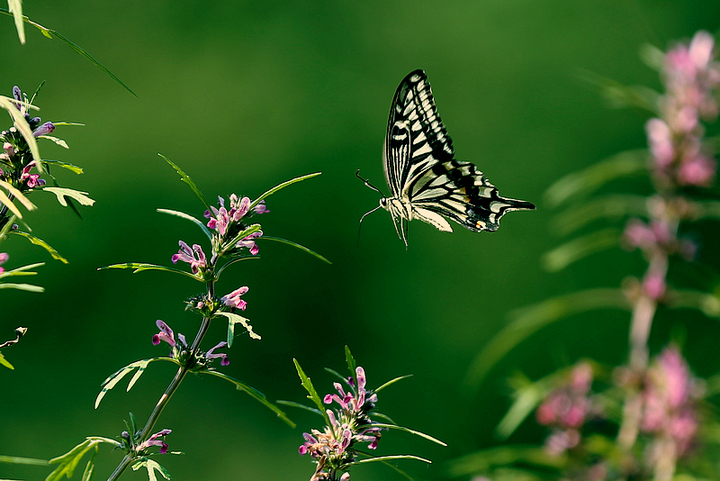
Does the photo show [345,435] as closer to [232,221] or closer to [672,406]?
[232,221]

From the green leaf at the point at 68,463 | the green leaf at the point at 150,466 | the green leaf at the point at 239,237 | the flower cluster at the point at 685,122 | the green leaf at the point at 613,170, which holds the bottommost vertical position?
the green leaf at the point at 68,463

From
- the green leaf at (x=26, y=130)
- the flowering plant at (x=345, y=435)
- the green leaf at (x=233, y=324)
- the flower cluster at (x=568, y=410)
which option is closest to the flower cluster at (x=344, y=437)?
the flowering plant at (x=345, y=435)

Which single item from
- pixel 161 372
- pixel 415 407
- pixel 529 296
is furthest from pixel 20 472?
pixel 529 296

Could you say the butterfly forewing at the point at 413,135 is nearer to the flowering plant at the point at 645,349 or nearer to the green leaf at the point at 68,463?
the flowering plant at the point at 645,349

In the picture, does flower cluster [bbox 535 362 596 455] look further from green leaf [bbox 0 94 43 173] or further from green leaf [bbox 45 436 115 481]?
green leaf [bbox 0 94 43 173]

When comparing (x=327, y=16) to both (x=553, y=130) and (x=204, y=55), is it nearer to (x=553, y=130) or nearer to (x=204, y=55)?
(x=204, y=55)

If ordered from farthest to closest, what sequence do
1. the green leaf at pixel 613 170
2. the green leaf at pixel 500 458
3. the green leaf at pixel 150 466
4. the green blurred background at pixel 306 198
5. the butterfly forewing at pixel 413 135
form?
the green blurred background at pixel 306 198 < the butterfly forewing at pixel 413 135 < the green leaf at pixel 613 170 < the green leaf at pixel 500 458 < the green leaf at pixel 150 466

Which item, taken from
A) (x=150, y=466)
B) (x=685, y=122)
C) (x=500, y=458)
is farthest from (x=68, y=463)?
(x=685, y=122)
